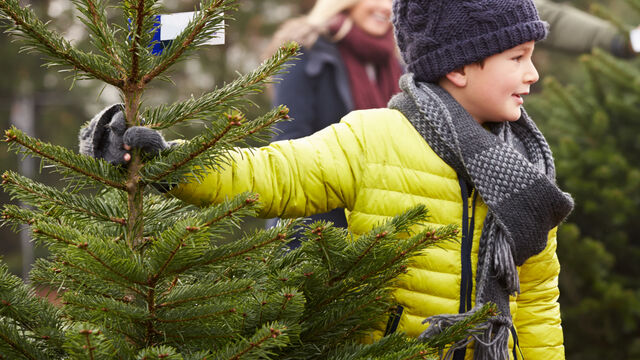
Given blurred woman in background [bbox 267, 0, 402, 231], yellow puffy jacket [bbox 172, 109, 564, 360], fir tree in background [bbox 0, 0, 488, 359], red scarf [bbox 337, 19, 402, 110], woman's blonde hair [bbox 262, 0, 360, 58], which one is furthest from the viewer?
woman's blonde hair [bbox 262, 0, 360, 58]

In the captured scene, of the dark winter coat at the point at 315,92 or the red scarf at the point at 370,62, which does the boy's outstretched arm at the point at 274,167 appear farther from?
the red scarf at the point at 370,62

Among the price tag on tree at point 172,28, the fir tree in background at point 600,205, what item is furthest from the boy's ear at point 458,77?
the fir tree in background at point 600,205

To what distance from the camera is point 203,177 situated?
52.0 inches

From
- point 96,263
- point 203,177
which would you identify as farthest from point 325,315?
point 96,263

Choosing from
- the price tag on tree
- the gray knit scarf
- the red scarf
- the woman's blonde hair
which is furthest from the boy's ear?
the woman's blonde hair

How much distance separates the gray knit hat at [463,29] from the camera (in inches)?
68.1

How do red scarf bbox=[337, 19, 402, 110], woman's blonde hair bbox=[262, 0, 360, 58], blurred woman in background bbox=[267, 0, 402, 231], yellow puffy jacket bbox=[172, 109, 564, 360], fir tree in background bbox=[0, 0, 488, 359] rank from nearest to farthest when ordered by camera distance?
fir tree in background bbox=[0, 0, 488, 359], yellow puffy jacket bbox=[172, 109, 564, 360], blurred woman in background bbox=[267, 0, 402, 231], red scarf bbox=[337, 19, 402, 110], woman's blonde hair bbox=[262, 0, 360, 58]

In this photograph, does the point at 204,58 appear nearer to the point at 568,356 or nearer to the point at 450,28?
the point at 568,356

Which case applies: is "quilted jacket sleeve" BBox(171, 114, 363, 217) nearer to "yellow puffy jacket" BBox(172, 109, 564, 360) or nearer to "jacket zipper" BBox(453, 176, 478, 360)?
"yellow puffy jacket" BBox(172, 109, 564, 360)

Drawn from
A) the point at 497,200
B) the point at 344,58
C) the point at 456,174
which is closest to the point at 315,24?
the point at 344,58

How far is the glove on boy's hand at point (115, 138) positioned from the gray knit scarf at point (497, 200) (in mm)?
754

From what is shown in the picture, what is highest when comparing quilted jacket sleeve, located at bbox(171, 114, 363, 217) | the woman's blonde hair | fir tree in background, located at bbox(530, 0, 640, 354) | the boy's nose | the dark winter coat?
the boy's nose

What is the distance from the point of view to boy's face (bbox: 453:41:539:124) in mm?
1755

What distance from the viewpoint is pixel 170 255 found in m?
1.06
